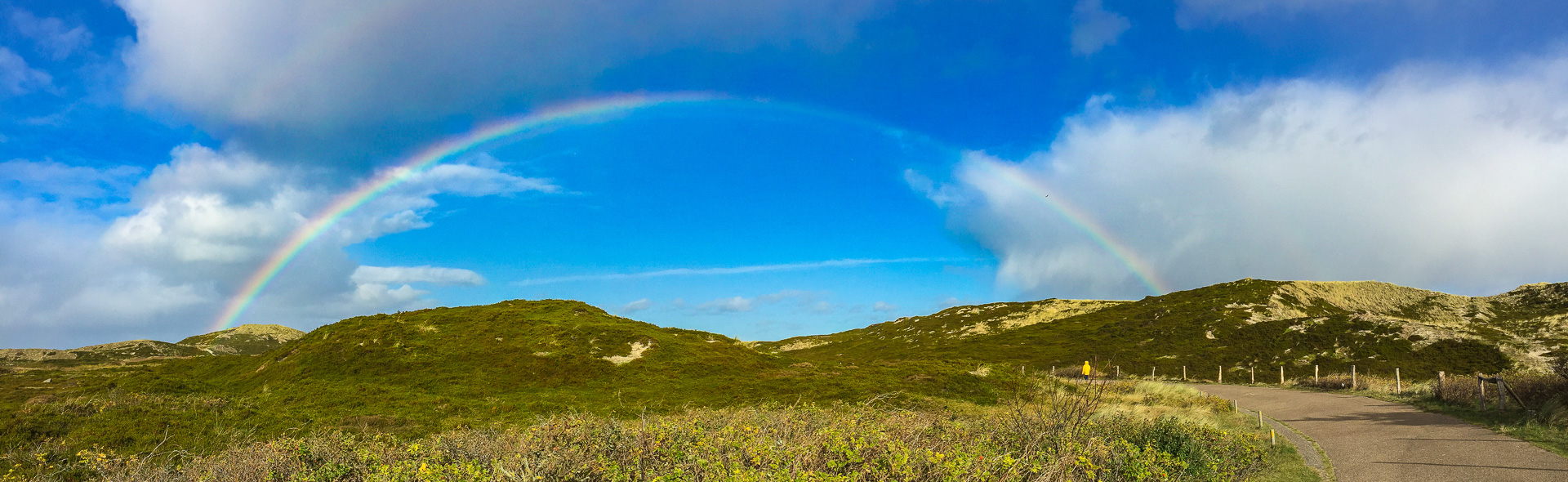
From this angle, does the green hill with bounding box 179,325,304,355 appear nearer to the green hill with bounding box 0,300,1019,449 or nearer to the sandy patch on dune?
the green hill with bounding box 0,300,1019,449

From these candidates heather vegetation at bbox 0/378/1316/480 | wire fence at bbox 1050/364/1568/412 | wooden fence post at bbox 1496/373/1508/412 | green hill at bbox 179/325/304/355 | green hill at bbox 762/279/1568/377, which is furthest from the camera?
green hill at bbox 179/325/304/355

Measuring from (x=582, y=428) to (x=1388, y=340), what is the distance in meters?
74.7

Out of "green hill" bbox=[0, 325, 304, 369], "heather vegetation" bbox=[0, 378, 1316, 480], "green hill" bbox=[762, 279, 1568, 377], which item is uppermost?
"green hill" bbox=[762, 279, 1568, 377]

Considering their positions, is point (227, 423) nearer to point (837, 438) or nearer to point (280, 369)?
point (280, 369)

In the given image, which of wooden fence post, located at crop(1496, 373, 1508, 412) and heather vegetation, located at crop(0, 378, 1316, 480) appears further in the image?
wooden fence post, located at crop(1496, 373, 1508, 412)

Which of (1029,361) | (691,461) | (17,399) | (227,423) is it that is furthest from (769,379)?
(1029,361)

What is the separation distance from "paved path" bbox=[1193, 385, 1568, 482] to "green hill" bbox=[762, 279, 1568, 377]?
14114mm

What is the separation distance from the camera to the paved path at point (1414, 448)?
526 inches

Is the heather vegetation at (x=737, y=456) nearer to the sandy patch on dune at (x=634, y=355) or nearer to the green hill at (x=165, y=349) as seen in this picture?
the sandy patch on dune at (x=634, y=355)

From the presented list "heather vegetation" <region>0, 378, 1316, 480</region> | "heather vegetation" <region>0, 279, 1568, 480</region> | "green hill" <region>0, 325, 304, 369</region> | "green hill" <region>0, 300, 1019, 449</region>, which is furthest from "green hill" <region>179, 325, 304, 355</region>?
"heather vegetation" <region>0, 378, 1316, 480</region>

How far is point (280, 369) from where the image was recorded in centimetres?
3450

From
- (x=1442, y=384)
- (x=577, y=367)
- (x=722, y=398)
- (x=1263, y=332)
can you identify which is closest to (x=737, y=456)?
(x=722, y=398)

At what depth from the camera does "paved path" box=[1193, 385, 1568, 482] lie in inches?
526

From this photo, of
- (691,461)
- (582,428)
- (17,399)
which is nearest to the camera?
(691,461)
